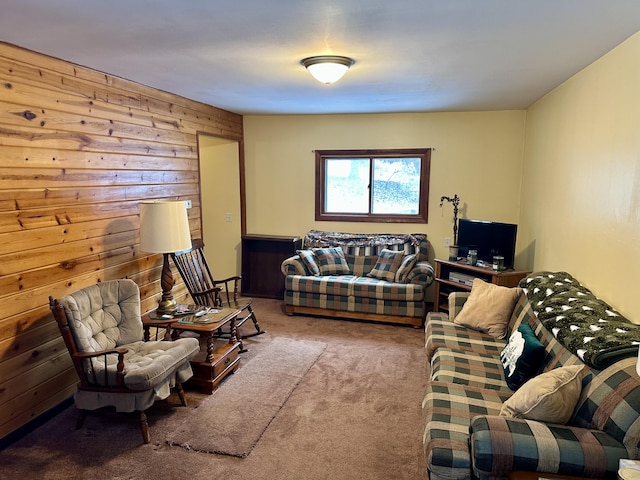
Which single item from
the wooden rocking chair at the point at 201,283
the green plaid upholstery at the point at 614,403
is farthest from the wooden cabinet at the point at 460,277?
the green plaid upholstery at the point at 614,403

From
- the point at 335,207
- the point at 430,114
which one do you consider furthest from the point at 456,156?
the point at 335,207

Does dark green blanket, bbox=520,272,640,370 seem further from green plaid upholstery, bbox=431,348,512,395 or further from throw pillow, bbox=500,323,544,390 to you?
green plaid upholstery, bbox=431,348,512,395

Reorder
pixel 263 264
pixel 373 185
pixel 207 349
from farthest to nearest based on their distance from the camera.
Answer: pixel 263 264 < pixel 373 185 < pixel 207 349

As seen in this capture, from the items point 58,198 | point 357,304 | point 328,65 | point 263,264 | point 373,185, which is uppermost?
point 328,65

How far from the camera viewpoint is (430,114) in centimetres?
527

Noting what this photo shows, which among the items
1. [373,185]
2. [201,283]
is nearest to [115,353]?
[201,283]

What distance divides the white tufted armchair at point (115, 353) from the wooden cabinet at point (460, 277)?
9.24ft

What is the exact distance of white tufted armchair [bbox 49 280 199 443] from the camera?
2621 millimetres

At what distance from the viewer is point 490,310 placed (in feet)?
11.1

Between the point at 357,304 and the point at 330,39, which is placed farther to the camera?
the point at 357,304

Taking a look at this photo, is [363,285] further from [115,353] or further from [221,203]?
[115,353]

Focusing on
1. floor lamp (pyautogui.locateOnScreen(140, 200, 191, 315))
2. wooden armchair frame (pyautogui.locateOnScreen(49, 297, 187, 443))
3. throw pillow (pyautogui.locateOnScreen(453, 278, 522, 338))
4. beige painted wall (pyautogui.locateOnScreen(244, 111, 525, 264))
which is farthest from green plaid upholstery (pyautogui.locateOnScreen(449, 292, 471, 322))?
wooden armchair frame (pyautogui.locateOnScreen(49, 297, 187, 443))

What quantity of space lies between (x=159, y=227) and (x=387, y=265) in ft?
8.75

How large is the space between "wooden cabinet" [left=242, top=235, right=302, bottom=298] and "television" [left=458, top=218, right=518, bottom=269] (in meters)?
2.08
